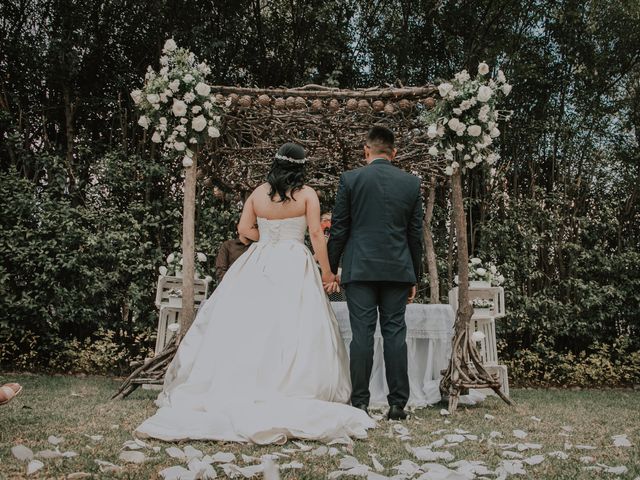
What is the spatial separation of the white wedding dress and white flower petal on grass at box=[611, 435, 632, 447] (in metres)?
1.21

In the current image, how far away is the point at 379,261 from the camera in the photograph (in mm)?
4039

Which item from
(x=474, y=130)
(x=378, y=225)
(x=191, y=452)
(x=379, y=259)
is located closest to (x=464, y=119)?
(x=474, y=130)

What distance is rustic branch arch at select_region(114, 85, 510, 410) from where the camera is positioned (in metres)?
4.80

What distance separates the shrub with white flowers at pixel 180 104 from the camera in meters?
4.66

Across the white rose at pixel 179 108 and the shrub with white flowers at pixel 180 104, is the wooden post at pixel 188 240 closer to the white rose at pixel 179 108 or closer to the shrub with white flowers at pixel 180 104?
the shrub with white flowers at pixel 180 104

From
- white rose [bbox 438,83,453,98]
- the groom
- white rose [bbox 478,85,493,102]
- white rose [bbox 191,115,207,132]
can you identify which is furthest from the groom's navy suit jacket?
white rose [bbox 191,115,207,132]

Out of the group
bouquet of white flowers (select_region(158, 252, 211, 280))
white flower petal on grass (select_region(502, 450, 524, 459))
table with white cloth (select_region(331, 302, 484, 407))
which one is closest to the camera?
white flower petal on grass (select_region(502, 450, 524, 459))

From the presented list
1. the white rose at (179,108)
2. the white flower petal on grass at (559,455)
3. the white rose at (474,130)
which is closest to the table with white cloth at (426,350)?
the white rose at (474,130)

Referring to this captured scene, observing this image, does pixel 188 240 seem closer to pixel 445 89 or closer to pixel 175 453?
pixel 445 89

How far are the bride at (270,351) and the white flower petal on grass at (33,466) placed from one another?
664 mm

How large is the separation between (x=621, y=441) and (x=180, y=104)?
134 inches

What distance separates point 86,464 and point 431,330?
304cm

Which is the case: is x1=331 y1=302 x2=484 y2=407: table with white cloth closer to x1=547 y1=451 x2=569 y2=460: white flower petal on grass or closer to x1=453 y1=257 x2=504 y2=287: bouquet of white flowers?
x1=453 y1=257 x2=504 y2=287: bouquet of white flowers

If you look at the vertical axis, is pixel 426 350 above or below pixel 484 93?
below
